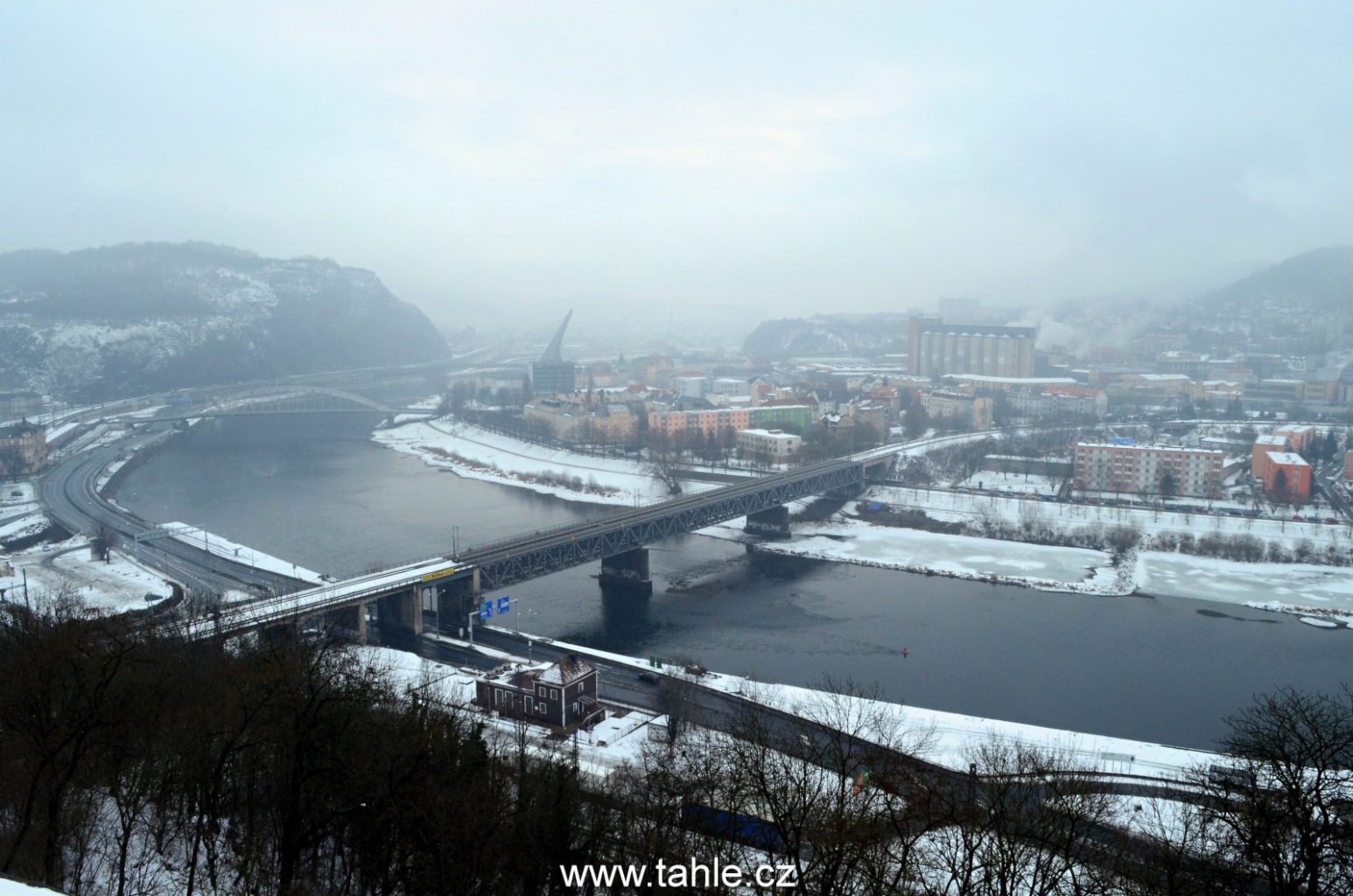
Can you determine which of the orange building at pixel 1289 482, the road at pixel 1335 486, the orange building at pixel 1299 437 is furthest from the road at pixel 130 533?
the orange building at pixel 1299 437

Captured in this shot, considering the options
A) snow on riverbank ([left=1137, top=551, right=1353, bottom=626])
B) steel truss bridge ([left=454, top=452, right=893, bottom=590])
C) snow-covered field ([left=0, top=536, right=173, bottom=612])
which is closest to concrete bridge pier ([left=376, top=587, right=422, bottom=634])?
steel truss bridge ([left=454, top=452, right=893, bottom=590])

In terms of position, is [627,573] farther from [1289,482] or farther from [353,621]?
[1289,482]

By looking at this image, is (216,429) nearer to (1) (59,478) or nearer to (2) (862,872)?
(1) (59,478)

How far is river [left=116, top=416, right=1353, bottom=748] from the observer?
4.95 m

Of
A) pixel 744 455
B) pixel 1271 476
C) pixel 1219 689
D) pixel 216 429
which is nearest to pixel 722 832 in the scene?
pixel 1219 689

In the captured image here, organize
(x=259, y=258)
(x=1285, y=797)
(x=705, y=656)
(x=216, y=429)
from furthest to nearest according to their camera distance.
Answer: (x=259, y=258) → (x=216, y=429) → (x=705, y=656) → (x=1285, y=797)

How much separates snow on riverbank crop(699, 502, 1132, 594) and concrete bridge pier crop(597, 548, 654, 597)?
1678 mm

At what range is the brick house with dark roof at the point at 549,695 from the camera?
4199mm

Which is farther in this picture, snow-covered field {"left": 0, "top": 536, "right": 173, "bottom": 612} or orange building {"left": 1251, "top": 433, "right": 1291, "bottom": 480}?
orange building {"left": 1251, "top": 433, "right": 1291, "bottom": 480}

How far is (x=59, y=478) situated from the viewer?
37.2ft

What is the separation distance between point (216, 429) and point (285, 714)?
16025 millimetres

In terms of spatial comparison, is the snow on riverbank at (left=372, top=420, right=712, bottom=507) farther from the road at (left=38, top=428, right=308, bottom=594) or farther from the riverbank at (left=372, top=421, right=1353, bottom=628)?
the road at (left=38, top=428, right=308, bottom=594)

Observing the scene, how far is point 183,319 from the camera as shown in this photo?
25.1 meters

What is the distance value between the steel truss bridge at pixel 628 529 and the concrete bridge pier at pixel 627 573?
13 centimetres
